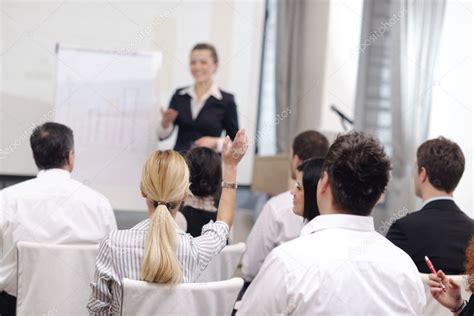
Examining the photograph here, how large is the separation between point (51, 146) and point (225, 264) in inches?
35.9

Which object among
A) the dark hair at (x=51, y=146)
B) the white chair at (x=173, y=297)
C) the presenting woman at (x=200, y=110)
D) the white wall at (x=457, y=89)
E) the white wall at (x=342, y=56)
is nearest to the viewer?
the white chair at (x=173, y=297)

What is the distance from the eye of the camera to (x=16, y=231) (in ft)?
8.44

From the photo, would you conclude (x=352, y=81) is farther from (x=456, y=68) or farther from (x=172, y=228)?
(x=172, y=228)

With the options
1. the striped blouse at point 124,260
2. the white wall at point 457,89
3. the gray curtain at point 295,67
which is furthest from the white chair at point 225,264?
the gray curtain at point 295,67

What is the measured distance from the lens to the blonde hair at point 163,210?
1828mm

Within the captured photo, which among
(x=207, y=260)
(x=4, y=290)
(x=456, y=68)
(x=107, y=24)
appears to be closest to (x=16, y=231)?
(x=4, y=290)

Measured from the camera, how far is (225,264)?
245 centimetres

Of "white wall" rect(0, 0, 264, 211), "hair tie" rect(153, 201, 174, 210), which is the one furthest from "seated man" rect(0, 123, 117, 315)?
"white wall" rect(0, 0, 264, 211)

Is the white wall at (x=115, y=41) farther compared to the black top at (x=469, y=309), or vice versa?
the white wall at (x=115, y=41)

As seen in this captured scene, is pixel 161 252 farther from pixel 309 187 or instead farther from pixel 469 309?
pixel 469 309

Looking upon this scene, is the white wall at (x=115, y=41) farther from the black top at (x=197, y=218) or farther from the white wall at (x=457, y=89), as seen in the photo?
the black top at (x=197, y=218)

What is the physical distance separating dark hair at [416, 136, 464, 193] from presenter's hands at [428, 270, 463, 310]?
0.77m

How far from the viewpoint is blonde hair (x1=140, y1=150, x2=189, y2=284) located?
183 centimetres

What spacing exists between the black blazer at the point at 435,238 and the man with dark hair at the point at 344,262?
2.29ft
